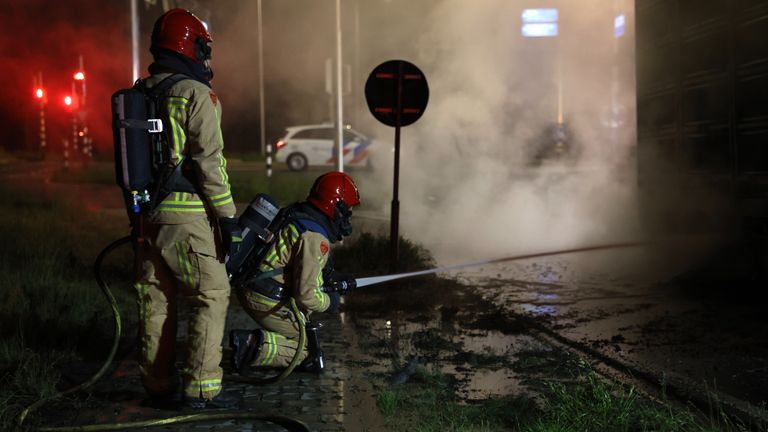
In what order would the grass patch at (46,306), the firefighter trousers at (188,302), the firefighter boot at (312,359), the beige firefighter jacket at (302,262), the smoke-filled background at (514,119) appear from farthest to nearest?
1. the smoke-filled background at (514,119)
2. the firefighter boot at (312,359)
3. the beige firefighter jacket at (302,262)
4. the grass patch at (46,306)
5. the firefighter trousers at (188,302)

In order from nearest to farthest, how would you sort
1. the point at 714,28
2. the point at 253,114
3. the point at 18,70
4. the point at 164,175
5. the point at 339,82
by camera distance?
the point at 164,175 < the point at 714,28 < the point at 339,82 < the point at 18,70 < the point at 253,114

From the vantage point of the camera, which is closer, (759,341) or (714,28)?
(759,341)

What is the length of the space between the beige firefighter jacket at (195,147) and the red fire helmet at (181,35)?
16cm

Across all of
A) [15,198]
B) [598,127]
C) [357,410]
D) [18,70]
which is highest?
[18,70]

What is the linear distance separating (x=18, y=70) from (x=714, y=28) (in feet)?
68.6

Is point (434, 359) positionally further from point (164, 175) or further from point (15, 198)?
point (15, 198)

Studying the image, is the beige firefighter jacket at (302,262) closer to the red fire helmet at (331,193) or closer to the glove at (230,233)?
the red fire helmet at (331,193)

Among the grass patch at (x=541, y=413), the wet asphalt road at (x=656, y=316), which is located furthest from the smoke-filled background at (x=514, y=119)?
the grass patch at (x=541, y=413)

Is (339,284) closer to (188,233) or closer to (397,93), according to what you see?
(188,233)

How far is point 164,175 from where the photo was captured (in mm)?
4266

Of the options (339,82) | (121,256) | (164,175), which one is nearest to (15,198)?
(339,82)

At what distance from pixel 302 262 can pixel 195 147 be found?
953mm

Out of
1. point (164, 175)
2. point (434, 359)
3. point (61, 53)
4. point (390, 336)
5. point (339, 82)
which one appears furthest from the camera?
point (61, 53)

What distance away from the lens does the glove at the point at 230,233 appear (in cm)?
432
